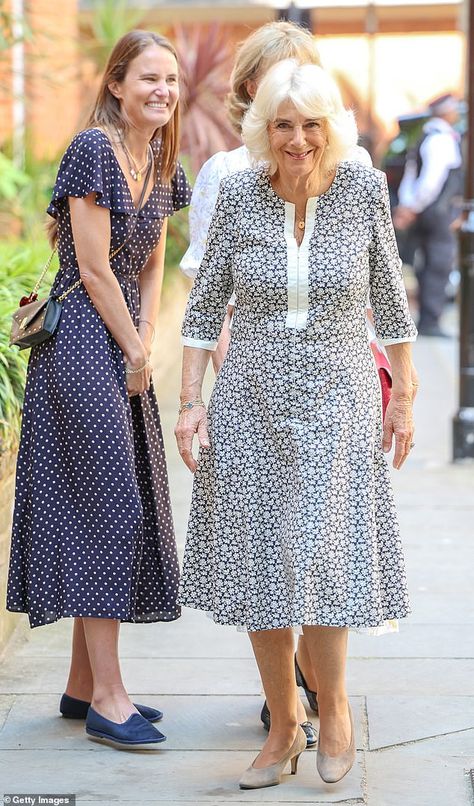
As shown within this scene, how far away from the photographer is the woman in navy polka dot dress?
3.83 m

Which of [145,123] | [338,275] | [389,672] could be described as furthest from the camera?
[389,672]

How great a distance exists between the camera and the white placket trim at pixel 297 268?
343 cm

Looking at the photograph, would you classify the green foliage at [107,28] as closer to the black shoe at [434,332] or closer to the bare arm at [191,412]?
the black shoe at [434,332]

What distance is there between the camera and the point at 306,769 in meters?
3.75

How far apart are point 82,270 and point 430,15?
1799 centimetres

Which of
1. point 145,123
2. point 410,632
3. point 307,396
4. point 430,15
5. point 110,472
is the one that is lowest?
point 410,632

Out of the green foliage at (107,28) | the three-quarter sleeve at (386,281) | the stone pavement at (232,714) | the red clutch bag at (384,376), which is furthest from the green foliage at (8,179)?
the three-quarter sleeve at (386,281)

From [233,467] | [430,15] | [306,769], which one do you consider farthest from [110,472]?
[430,15]

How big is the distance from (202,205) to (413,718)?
1753mm

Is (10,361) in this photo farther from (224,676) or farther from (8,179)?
(8,179)

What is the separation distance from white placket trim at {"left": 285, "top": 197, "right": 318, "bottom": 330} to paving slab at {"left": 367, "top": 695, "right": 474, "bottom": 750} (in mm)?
1344

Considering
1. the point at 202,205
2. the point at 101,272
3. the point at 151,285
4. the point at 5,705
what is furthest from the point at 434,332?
the point at 101,272

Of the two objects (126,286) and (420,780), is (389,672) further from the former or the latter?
(126,286)

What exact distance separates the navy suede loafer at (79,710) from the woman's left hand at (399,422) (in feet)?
3.88
